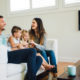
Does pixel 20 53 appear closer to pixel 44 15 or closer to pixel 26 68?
pixel 26 68

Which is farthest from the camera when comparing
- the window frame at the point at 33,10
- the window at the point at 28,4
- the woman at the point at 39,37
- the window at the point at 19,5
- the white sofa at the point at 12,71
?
the window at the point at 19,5

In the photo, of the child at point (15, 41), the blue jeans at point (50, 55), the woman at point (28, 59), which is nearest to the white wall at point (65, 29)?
the blue jeans at point (50, 55)

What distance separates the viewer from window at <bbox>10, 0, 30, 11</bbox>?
507cm

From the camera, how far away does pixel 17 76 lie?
201 cm

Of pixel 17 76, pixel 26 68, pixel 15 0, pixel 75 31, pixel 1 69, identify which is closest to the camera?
pixel 1 69

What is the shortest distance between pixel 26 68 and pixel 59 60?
98.1 inches

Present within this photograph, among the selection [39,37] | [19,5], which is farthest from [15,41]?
[19,5]

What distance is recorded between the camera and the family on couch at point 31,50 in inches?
80.7

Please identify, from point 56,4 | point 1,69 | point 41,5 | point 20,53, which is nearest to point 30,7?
point 41,5

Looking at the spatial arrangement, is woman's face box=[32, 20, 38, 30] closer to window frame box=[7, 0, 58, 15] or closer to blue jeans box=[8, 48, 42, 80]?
blue jeans box=[8, 48, 42, 80]

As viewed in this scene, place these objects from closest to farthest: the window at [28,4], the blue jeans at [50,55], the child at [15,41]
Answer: the child at [15,41] < the blue jeans at [50,55] < the window at [28,4]

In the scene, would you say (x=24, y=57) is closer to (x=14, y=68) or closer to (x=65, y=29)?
(x=14, y=68)

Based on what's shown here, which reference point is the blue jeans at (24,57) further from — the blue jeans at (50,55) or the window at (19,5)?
the window at (19,5)

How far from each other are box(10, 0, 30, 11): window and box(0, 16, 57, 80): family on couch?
219 centimetres
